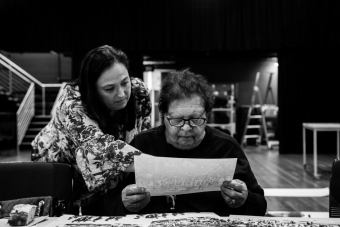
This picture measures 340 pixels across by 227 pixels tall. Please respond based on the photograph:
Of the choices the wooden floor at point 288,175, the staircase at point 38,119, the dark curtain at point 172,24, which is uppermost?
the dark curtain at point 172,24

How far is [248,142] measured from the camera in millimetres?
10648

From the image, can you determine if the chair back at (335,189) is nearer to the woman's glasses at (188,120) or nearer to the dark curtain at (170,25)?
the woman's glasses at (188,120)

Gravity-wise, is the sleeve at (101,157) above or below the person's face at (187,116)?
below

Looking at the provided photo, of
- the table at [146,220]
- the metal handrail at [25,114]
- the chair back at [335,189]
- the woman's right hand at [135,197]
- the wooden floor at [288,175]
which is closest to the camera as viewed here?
the table at [146,220]

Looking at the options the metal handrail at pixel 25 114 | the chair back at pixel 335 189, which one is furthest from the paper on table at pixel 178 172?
the metal handrail at pixel 25 114

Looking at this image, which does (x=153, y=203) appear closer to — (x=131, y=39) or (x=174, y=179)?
(x=174, y=179)

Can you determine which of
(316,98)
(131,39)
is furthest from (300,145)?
(131,39)

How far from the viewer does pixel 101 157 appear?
1.46 meters

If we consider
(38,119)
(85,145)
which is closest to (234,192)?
(85,145)

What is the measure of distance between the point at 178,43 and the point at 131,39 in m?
1.01

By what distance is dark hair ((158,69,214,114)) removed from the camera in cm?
155

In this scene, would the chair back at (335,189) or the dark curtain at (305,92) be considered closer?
the chair back at (335,189)

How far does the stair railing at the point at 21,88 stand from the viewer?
9727mm

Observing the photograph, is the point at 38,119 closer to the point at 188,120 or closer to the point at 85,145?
the point at 85,145
